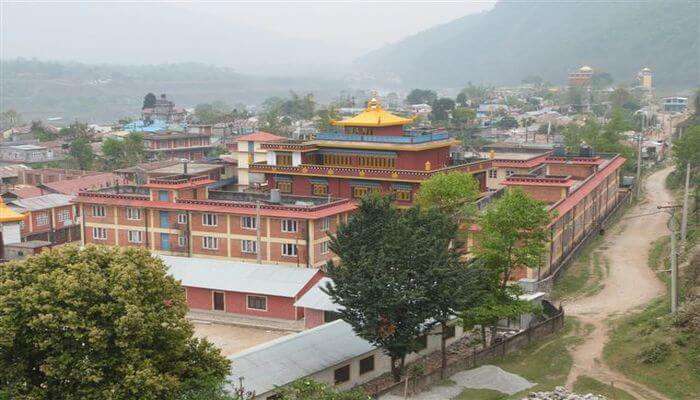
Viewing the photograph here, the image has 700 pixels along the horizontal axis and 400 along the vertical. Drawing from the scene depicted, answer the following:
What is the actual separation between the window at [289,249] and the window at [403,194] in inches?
378

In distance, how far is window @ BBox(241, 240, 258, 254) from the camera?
44.5 m

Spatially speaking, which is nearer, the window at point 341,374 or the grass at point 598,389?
the grass at point 598,389

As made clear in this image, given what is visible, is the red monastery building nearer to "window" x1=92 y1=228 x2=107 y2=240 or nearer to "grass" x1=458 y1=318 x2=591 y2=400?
"window" x1=92 y1=228 x2=107 y2=240

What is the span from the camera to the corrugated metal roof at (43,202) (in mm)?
55750

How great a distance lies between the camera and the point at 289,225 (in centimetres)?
4366

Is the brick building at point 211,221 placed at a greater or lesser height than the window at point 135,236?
greater

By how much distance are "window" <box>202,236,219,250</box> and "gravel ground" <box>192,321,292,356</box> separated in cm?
811

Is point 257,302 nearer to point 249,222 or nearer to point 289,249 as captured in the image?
point 289,249

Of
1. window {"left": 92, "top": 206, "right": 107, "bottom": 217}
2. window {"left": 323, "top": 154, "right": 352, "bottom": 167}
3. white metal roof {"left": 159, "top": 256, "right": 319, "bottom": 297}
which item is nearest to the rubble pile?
white metal roof {"left": 159, "top": 256, "right": 319, "bottom": 297}

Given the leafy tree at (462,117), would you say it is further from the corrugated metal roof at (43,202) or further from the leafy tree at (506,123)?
the corrugated metal roof at (43,202)

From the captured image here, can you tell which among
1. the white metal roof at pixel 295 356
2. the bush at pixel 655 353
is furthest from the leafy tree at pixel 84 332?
the bush at pixel 655 353

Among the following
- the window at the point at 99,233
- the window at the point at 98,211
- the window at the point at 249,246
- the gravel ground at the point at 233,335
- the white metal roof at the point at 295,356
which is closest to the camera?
the white metal roof at the point at 295,356

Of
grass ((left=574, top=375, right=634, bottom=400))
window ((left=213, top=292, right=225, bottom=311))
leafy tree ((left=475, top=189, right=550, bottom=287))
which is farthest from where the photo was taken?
window ((left=213, top=292, right=225, bottom=311))

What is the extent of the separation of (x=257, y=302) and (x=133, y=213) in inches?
542
